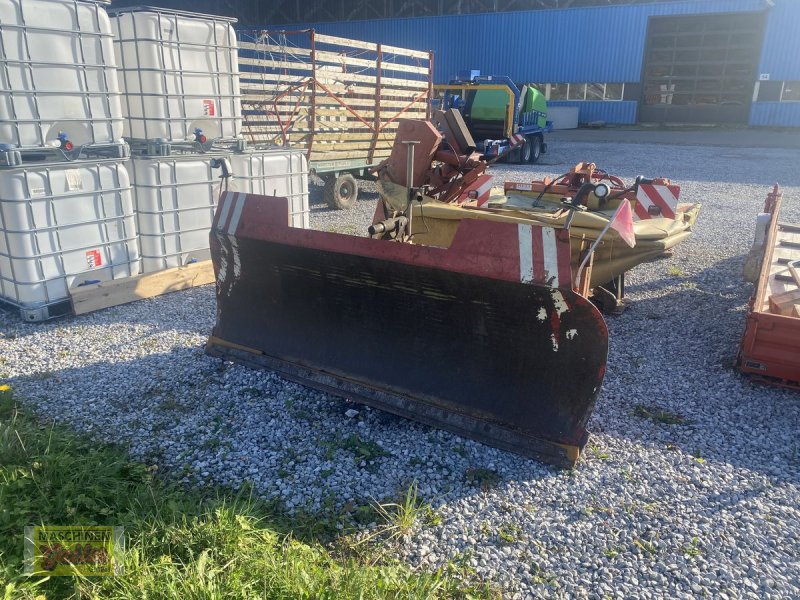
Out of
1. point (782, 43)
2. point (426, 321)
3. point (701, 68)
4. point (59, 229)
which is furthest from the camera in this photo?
point (701, 68)

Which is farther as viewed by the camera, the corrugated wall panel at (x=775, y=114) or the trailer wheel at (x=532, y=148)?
the corrugated wall panel at (x=775, y=114)

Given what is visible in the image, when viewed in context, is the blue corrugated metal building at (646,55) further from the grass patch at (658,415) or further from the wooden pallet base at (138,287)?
the grass patch at (658,415)

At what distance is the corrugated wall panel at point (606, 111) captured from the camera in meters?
28.2

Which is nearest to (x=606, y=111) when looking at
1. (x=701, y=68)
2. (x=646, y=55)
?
(x=646, y=55)

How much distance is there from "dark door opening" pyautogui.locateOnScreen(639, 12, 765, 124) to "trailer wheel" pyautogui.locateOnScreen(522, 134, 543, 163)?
12.4 meters

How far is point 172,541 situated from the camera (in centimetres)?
273

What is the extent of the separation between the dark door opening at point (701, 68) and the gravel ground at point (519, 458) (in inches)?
1028

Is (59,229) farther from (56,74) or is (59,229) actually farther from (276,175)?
(276,175)

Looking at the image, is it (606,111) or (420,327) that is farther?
(606,111)

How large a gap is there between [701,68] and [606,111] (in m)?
4.52

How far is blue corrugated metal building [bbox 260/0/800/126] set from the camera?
25.6 meters

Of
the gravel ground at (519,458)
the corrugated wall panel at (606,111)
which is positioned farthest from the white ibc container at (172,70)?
the corrugated wall panel at (606,111)

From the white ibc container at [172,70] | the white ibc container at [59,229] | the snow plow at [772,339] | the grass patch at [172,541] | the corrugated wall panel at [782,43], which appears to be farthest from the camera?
the corrugated wall panel at [782,43]

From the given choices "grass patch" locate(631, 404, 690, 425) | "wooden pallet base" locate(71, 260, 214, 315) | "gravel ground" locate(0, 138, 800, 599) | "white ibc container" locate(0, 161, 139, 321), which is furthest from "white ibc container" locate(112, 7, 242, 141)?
"grass patch" locate(631, 404, 690, 425)
